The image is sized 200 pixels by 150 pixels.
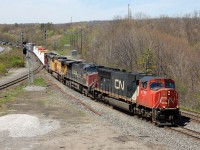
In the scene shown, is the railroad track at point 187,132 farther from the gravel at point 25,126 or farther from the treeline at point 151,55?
the treeline at point 151,55

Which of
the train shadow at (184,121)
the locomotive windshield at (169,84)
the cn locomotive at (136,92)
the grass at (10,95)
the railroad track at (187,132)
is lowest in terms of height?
the grass at (10,95)

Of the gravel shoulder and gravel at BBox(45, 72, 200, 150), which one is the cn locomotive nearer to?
gravel at BBox(45, 72, 200, 150)

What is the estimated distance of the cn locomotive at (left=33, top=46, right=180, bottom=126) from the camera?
22078 mm

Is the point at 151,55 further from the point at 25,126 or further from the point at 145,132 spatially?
the point at 25,126

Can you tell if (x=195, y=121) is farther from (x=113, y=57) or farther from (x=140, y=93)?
(x=113, y=57)

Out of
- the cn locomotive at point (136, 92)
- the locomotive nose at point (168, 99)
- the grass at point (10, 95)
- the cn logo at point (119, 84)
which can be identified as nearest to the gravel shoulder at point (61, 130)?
the cn locomotive at point (136, 92)

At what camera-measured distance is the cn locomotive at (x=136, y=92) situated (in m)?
22.1

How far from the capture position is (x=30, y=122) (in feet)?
74.0

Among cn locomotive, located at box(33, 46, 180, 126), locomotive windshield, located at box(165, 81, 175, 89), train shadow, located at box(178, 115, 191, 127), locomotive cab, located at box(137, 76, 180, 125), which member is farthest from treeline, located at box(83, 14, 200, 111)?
locomotive cab, located at box(137, 76, 180, 125)

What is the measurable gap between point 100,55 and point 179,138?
241 ft

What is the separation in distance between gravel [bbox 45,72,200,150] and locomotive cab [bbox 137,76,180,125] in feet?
2.90

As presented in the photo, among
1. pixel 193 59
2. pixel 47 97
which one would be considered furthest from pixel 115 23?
pixel 47 97

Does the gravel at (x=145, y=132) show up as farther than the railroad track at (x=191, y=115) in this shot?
No

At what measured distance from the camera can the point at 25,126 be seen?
2169 centimetres
